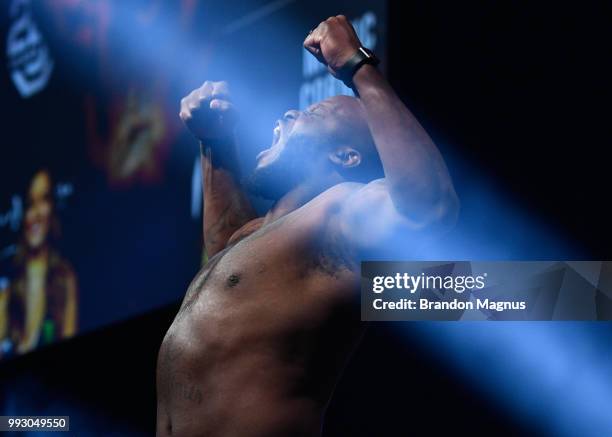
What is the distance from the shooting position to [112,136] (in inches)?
173

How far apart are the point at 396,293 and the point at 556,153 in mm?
1146

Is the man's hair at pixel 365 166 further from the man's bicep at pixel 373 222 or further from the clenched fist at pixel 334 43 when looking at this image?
the clenched fist at pixel 334 43

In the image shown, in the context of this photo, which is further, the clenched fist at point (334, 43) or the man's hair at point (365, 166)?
the man's hair at point (365, 166)

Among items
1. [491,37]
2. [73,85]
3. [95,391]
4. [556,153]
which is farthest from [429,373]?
[73,85]

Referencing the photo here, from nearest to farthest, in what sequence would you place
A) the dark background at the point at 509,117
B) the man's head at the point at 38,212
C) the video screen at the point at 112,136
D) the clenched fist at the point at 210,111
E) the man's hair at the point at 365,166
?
the man's hair at the point at 365,166 → the clenched fist at the point at 210,111 → the dark background at the point at 509,117 → the video screen at the point at 112,136 → the man's head at the point at 38,212

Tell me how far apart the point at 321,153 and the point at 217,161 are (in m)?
0.38

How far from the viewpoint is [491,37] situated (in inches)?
127

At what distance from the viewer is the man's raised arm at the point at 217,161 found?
2.35m

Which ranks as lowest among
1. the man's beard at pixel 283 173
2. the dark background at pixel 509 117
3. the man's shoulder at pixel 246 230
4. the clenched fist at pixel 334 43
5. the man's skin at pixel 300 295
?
the man's skin at pixel 300 295

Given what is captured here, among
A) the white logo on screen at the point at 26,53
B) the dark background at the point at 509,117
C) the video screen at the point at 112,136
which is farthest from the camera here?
the white logo on screen at the point at 26,53

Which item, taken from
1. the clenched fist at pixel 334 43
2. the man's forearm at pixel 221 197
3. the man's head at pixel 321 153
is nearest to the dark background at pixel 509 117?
the man's forearm at pixel 221 197

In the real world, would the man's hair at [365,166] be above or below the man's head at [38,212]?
below

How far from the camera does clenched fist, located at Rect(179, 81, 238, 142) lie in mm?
2346

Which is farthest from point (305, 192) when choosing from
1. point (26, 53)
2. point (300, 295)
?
point (26, 53)
